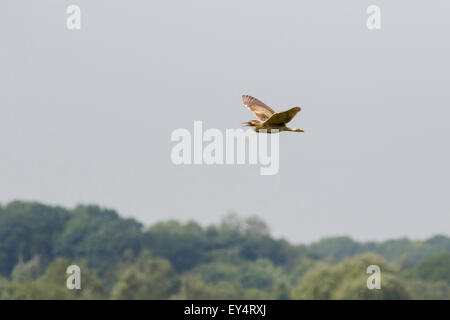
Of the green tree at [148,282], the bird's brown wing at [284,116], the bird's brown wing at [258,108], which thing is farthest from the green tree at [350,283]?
the bird's brown wing at [284,116]

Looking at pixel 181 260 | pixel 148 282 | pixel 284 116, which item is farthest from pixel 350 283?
pixel 284 116

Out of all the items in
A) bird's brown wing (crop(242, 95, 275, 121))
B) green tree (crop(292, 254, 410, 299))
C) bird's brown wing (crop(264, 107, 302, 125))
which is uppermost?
bird's brown wing (crop(242, 95, 275, 121))

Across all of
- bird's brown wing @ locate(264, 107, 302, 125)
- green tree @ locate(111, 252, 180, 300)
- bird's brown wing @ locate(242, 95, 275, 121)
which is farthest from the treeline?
bird's brown wing @ locate(264, 107, 302, 125)

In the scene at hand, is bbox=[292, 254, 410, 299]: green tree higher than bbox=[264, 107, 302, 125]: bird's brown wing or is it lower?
lower

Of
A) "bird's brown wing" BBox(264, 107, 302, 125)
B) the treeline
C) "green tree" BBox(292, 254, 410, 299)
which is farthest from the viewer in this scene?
the treeline

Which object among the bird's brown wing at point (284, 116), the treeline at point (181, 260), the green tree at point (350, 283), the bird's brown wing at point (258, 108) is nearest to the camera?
the bird's brown wing at point (284, 116)

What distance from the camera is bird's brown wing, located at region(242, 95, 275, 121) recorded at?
28.0m

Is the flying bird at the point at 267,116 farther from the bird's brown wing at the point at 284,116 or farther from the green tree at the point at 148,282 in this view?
the green tree at the point at 148,282

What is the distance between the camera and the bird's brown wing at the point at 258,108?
28.0m

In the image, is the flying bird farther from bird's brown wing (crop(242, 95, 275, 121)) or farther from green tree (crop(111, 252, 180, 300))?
green tree (crop(111, 252, 180, 300))
